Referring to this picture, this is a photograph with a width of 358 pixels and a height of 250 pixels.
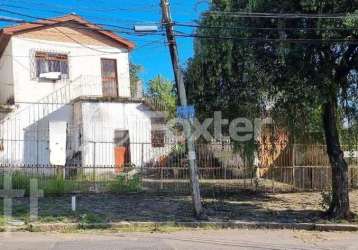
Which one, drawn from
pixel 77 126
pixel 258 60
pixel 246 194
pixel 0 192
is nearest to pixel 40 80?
pixel 77 126

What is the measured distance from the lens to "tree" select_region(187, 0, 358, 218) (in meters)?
14.7

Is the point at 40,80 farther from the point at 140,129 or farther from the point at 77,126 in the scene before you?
the point at 140,129

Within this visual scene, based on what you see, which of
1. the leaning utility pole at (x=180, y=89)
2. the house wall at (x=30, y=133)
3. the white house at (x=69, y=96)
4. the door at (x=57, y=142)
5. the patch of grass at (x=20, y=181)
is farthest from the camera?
the white house at (x=69, y=96)

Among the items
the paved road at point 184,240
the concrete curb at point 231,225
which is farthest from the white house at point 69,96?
the paved road at point 184,240

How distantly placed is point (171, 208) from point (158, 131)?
29.5 feet

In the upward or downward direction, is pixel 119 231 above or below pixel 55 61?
below

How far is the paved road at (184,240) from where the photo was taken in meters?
11.3

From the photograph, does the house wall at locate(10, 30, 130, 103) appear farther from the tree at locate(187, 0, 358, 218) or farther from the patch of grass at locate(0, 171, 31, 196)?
the tree at locate(187, 0, 358, 218)

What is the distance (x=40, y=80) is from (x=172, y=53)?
13530mm

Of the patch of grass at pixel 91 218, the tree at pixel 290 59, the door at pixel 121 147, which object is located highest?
the tree at pixel 290 59

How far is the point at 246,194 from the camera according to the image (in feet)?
64.9

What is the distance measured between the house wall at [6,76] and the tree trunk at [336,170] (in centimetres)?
1638

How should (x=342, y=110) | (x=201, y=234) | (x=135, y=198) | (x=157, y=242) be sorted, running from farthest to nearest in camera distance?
1. (x=135, y=198)
2. (x=342, y=110)
3. (x=201, y=234)
4. (x=157, y=242)

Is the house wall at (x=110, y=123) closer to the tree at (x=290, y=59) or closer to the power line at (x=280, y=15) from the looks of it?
the tree at (x=290, y=59)
